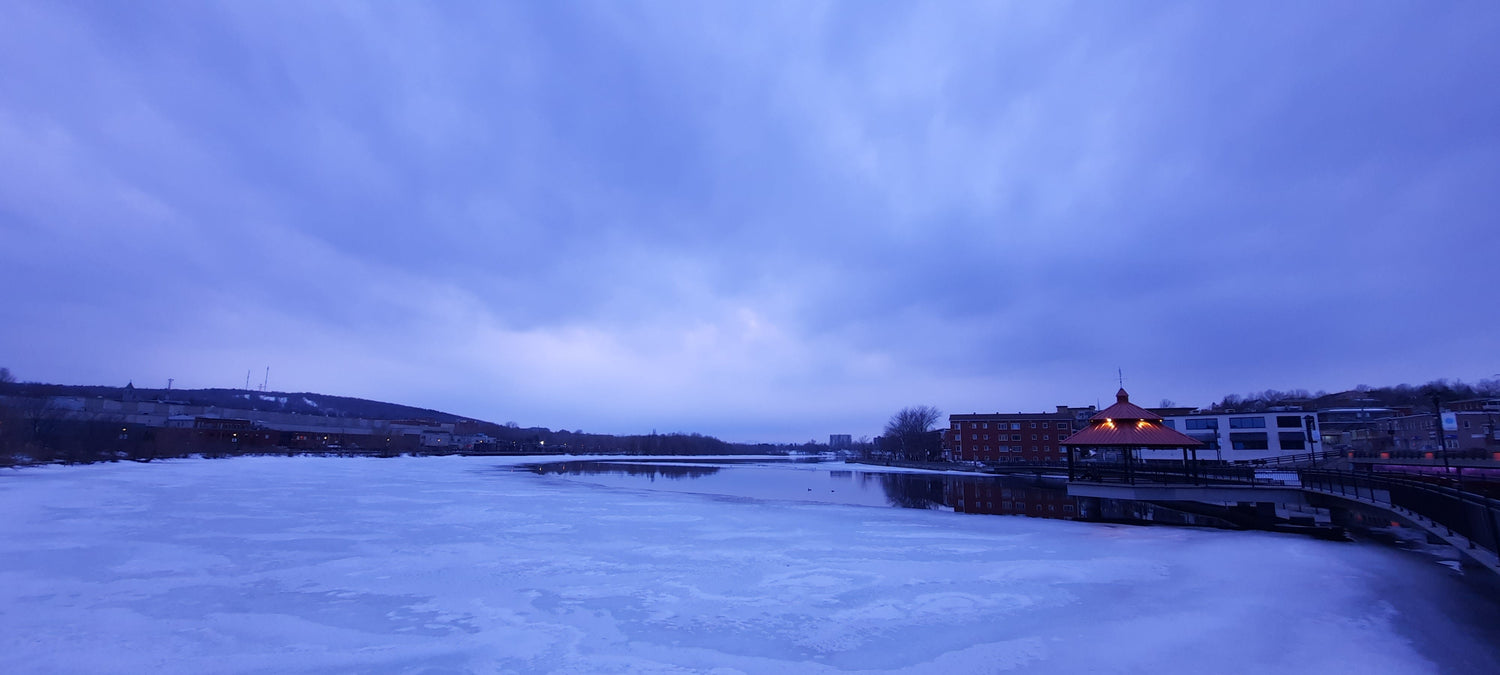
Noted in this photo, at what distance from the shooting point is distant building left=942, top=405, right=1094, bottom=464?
82.1 m

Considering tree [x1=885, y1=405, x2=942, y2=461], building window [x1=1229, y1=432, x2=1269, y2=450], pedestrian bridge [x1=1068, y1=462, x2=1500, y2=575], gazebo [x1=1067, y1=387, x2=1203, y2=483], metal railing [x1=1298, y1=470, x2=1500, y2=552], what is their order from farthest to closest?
tree [x1=885, y1=405, x2=942, y2=461] < building window [x1=1229, y1=432, x2=1269, y2=450] < gazebo [x1=1067, y1=387, x2=1203, y2=483] < pedestrian bridge [x1=1068, y1=462, x2=1500, y2=575] < metal railing [x1=1298, y1=470, x2=1500, y2=552]

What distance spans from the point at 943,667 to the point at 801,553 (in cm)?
669

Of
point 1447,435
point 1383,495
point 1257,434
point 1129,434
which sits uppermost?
point 1447,435

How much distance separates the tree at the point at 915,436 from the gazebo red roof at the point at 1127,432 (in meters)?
67.6

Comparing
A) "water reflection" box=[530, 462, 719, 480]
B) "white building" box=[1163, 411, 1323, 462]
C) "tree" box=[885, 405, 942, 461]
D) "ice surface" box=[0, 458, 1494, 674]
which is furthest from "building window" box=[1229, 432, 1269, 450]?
"ice surface" box=[0, 458, 1494, 674]

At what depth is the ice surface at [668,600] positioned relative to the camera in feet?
20.8

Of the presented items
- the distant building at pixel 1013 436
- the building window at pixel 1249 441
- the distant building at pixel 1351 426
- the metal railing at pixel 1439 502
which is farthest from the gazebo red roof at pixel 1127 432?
the distant building at pixel 1351 426

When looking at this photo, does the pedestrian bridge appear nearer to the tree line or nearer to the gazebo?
the gazebo

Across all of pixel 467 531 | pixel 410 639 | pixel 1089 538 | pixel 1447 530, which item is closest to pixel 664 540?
pixel 467 531

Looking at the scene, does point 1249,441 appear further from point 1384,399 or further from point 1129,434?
point 1384,399

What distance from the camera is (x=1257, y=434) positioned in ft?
216

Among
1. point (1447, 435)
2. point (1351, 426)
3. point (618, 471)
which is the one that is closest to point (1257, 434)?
point (1447, 435)

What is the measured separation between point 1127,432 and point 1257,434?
53.8m

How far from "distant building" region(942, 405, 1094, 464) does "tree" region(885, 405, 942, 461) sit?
400 inches
